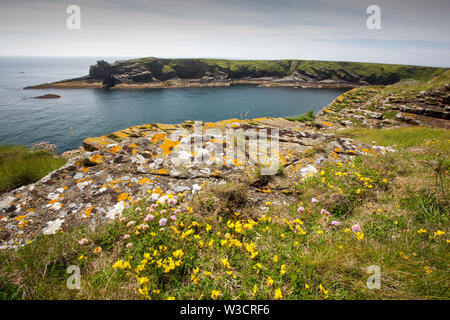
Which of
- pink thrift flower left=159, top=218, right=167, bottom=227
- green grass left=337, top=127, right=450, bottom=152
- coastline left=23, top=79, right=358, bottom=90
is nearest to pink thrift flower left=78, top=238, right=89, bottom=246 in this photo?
pink thrift flower left=159, top=218, right=167, bottom=227

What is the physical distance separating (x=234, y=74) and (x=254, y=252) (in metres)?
169

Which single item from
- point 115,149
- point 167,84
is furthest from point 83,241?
point 167,84

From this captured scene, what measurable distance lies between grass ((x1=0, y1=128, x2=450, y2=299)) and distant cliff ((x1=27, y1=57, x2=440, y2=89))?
439 ft

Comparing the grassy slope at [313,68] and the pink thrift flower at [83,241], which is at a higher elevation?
the grassy slope at [313,68]

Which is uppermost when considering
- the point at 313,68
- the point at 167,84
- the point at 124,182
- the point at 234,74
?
the point at 313,68

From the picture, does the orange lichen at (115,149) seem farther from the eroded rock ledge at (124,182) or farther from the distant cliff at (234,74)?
the distant cliff at (234,74)

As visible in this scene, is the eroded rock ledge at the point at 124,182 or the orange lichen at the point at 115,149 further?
the orange lichen at the point at 115,149

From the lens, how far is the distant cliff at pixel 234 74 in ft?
397

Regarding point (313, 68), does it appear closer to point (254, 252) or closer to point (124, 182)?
point (124, 182)

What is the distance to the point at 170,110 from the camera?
62938mm

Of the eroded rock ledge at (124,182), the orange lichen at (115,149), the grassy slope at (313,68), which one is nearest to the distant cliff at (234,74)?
the grassy slope at (313,68)

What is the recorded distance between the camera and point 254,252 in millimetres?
2447

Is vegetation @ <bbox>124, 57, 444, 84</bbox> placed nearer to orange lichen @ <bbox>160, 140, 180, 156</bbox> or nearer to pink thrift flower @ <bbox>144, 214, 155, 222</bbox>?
orange lichen @ <bbox>160, 140, 180, 156</bbox>

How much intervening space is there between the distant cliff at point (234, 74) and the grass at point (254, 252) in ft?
439
